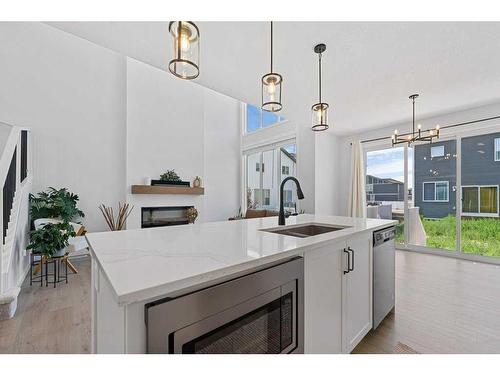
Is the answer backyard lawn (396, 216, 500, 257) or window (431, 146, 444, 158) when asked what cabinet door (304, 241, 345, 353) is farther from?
window (431, 146, 444, 158)

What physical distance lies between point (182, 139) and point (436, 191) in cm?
533

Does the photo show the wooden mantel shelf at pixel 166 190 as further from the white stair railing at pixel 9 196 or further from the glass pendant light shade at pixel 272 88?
the glass pendant light shade at pixel 272 88

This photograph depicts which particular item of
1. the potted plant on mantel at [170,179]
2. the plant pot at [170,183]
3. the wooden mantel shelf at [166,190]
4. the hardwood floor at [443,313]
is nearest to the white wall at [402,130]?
the hardwood floor at [443,313]

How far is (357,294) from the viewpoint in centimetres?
162

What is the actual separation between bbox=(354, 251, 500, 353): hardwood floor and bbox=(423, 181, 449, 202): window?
1.31m

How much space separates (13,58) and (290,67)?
4441mm

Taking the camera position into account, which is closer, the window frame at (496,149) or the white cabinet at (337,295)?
the white cabinet at (337,295)

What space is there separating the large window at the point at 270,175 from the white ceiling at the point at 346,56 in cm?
241

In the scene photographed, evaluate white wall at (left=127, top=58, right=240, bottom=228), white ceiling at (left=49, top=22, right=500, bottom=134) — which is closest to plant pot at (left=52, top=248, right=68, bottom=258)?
white wall at (left=127, top=58, right=240, bottom=228)

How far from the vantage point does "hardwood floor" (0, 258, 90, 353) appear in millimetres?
1809

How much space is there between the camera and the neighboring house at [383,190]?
16.6 ft

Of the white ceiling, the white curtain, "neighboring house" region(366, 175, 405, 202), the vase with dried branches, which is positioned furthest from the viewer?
the white curtain

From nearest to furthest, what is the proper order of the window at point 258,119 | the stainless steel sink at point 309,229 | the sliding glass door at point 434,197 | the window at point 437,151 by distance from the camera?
the stainless steel sink at point 309,229
the sliding glass door at point 434,197
the window at point 437,151
the window at point 258,119
